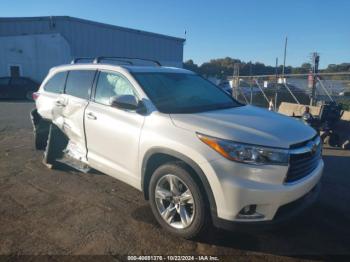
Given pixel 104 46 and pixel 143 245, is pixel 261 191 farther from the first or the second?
pixel 104 46

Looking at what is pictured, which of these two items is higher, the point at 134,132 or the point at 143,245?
the point at 134,132

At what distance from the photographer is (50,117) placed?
18.9 feet

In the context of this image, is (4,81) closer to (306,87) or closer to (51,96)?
(51,96)

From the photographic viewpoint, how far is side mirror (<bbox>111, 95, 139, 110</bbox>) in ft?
12.6

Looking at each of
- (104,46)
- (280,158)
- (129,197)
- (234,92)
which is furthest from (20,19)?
(280,158)

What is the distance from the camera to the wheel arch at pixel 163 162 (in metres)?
3.16

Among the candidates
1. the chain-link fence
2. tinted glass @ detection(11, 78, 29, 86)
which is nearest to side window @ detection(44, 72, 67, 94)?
the chain-link fence

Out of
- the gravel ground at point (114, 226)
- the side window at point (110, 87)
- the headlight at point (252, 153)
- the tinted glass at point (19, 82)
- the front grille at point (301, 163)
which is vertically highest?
the side window at point (110, 87)

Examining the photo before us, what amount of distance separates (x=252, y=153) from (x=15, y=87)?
67.5 feet

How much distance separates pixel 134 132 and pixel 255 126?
1.36m

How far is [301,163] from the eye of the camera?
3291mm

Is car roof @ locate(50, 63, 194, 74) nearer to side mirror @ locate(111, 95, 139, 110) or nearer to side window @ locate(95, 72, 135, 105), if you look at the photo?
side window @ locate(95, 72, 135, 105)

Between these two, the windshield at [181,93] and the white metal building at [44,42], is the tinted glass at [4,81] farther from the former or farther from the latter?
the windshield at [181,93]

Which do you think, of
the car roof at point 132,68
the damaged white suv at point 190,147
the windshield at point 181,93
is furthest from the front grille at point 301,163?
the car roof at point 132,68
